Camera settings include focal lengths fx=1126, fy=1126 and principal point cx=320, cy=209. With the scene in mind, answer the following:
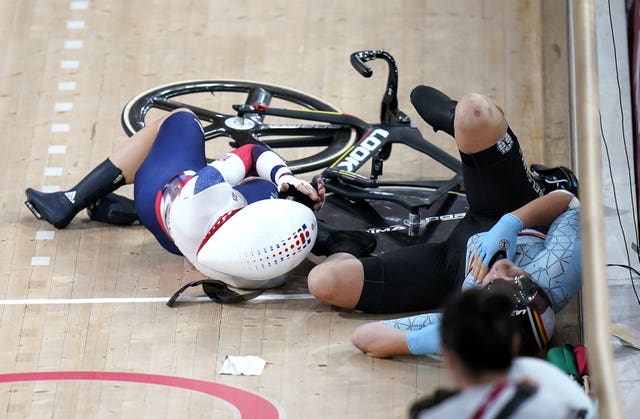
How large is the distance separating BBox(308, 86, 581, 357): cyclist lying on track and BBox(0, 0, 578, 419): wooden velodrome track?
5.0 inches

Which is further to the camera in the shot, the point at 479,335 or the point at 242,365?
the point at 242,365

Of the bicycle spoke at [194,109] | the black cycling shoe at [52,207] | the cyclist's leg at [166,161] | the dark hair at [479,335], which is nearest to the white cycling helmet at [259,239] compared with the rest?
the cyclist's leg at [166,161]

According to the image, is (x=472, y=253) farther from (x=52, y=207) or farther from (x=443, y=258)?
(x=52, y=207)

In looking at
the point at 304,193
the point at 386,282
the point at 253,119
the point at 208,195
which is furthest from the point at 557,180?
the point at 253,119

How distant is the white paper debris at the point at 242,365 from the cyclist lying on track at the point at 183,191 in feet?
1.02

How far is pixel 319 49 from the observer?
564 centimetres

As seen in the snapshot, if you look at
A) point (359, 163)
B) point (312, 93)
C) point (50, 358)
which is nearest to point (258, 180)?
point (359, 163)

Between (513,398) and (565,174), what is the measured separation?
7.20 ft

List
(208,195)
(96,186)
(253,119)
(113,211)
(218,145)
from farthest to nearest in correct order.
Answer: (218,145)
(253,119)
(113,211)
(96,186)
(208,195)

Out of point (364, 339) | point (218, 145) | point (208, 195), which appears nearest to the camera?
point (364, 339)

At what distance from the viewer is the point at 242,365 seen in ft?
12.5

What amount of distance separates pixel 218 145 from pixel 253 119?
0.28 m

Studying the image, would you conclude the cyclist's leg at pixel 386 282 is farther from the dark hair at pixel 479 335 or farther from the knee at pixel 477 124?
the dark hair at pixel 479 335

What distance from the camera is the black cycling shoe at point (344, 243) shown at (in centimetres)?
414
